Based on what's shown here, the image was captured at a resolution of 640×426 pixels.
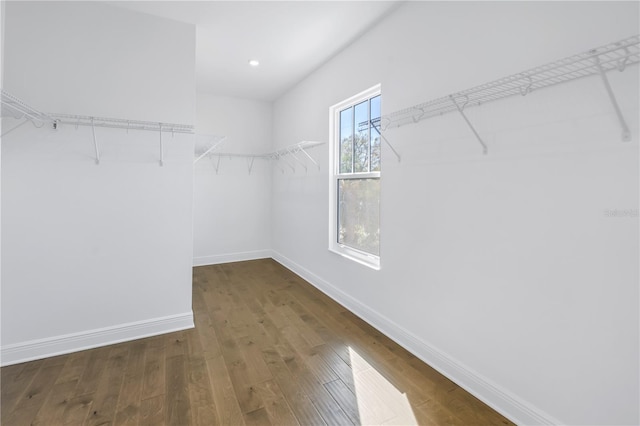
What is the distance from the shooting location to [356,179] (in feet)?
9.57

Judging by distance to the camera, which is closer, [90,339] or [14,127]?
[14,127]

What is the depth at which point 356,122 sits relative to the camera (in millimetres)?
2939

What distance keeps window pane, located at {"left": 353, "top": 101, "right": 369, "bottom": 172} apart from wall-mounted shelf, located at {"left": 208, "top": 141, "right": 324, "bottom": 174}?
21.8 inches

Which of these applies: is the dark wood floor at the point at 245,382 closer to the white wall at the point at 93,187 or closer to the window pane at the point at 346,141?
the white wall at the point at 93,187

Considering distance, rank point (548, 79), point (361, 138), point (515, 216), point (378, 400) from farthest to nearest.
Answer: point (361, 138)
point (378, 400)
point (515, 216)
point (548, 79)

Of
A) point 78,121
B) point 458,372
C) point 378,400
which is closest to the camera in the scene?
point 378,400

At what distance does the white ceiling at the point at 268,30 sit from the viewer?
2209mm

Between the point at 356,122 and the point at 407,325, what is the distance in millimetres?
1934

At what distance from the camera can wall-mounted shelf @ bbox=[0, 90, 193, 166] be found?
1.83 metres

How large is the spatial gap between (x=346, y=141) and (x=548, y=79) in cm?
193

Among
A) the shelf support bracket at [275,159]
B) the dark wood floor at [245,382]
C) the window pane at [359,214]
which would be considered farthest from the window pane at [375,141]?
the shelf support bracket at [275,159]

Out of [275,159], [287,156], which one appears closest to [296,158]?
[287,156]

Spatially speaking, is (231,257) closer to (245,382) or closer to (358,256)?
(358,256)

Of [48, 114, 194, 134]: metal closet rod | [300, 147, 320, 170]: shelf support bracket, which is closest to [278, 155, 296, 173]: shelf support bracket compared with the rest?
[300, 147, 320, 170]: shelf support bracket
